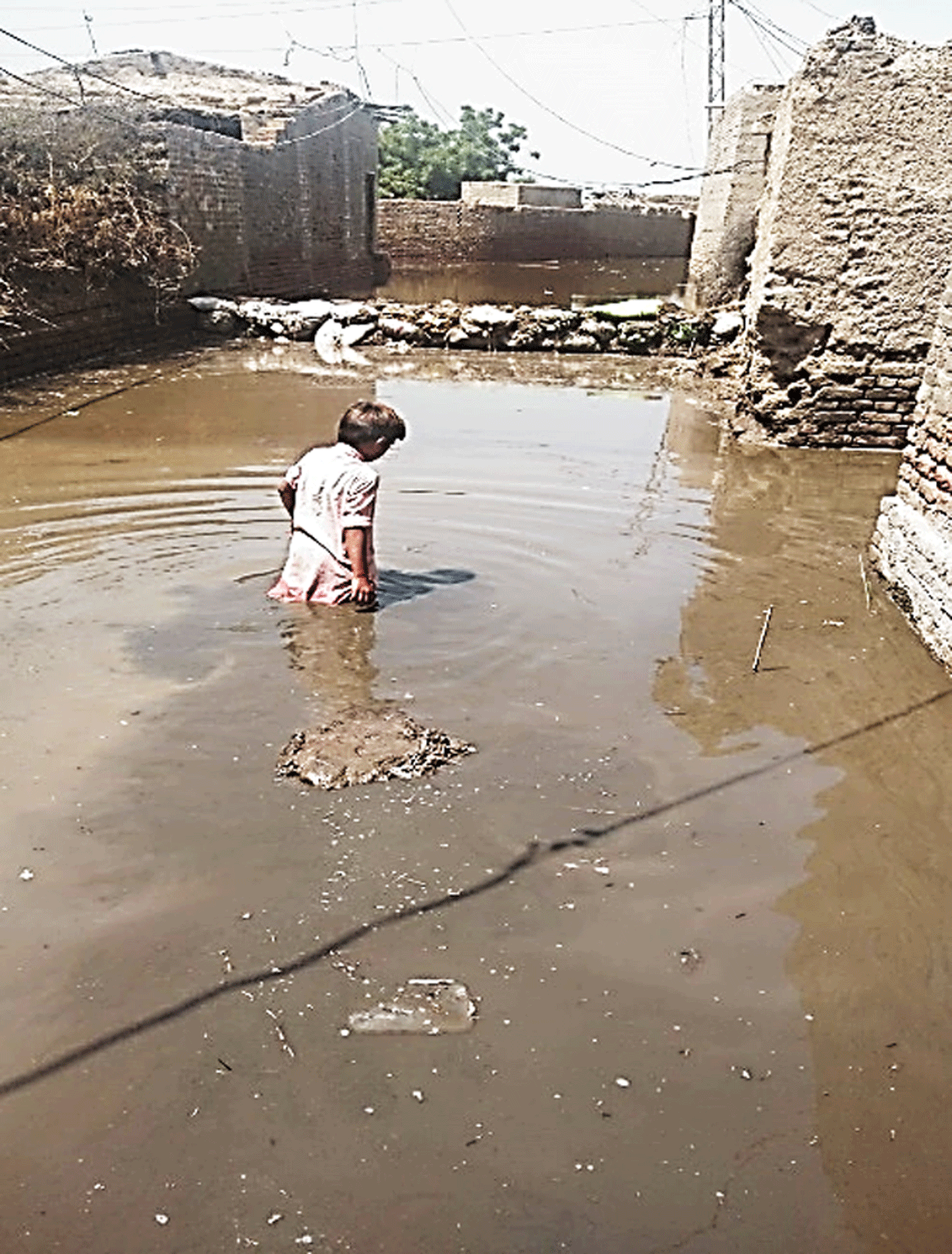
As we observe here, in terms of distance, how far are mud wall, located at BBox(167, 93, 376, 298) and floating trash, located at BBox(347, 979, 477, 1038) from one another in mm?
13882

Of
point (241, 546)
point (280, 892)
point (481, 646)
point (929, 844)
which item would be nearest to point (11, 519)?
point (241, 546)

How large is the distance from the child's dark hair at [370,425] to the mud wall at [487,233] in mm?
24865

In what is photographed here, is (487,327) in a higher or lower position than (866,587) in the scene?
lower

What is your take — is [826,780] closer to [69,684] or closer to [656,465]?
[69,684]

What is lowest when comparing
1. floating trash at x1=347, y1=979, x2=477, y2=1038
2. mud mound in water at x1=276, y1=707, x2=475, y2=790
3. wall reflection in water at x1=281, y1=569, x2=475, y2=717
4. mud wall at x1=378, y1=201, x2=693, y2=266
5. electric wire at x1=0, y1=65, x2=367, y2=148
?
mud wall at x1=378, y1=201, x2=693, y2=266

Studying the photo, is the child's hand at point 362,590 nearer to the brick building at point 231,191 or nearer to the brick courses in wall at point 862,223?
the brick courses in wall at point 862,223

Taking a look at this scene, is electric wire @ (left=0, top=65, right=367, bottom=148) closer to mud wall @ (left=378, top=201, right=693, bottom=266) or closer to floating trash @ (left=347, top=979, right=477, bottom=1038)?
mud wall @ (left=378, top=201, right=693, bottom=266)

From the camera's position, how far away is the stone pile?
49.9 ft

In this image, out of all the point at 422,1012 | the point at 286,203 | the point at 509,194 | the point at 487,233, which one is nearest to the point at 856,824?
the point at 422,1012

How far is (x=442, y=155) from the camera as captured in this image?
37656 millimetres

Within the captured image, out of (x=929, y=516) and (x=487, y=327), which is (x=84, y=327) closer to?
(x=487, y=327)

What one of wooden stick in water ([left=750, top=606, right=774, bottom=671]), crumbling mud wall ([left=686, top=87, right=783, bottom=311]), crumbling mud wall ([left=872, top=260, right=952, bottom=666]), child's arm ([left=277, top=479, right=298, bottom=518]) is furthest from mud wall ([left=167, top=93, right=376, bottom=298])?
wooden stick in water ([left=750, top=606, right=774, bottom=671])

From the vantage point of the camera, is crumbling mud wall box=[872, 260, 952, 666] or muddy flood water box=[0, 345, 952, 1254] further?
crumbling mud wall box=[872, 260, 952, 666]

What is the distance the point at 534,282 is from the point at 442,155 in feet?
39.9
